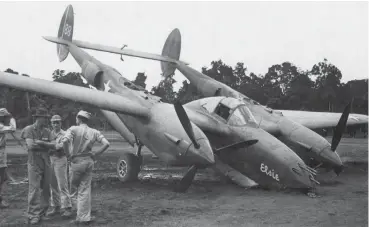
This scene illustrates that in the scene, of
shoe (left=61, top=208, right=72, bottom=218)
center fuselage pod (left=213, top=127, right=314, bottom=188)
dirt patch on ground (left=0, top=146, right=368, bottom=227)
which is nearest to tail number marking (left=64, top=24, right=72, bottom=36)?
dirt patch on ground (left=0, top=146, right=368, bottom=227)

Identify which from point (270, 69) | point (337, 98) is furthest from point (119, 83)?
point (270, 69)

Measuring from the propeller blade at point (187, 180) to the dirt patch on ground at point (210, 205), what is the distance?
0.57ft

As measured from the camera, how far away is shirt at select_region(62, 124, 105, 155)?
6875 mm

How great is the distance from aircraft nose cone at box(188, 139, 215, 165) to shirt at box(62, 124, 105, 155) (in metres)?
2.89

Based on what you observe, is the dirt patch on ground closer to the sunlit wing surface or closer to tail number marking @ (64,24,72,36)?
the sunlit wing surface

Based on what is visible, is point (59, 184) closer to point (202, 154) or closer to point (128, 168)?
point (202, 154)

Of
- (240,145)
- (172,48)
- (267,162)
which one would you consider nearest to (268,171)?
(267,162)

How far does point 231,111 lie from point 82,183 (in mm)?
5469

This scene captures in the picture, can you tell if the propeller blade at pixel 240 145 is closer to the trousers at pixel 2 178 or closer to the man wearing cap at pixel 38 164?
the man wearing cap at pixel 38 164

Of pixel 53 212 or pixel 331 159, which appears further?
pixel 331 159

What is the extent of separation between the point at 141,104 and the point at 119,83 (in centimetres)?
267

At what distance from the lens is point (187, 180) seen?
32.3ft

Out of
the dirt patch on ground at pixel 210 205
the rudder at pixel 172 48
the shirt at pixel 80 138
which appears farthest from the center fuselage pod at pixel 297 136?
the shirt at pixel 80 138

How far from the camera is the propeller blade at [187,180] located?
9.67m
